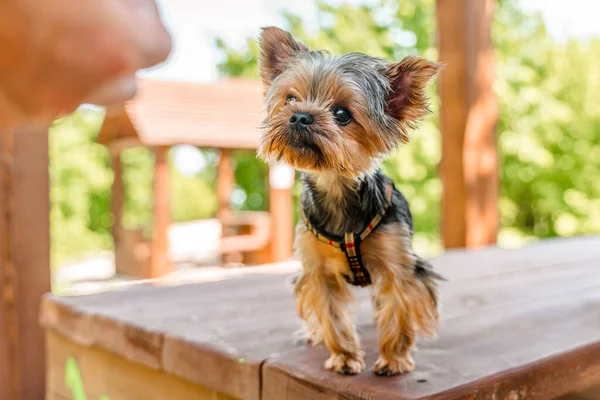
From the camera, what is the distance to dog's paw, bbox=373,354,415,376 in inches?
51.9

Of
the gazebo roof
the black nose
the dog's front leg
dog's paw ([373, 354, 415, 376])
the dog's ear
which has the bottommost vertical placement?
dog's paw ([373, 354, 415, 376])

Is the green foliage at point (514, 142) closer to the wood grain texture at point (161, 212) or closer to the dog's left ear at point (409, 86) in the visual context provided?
the wood grain texture at point (161, 212)

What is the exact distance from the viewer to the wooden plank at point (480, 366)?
125cm

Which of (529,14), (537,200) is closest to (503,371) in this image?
(537,200)

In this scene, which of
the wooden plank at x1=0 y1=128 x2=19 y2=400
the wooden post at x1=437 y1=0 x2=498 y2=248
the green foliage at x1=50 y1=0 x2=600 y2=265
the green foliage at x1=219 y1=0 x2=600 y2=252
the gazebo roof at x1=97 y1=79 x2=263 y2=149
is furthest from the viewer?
the green foliage at x1=219 y1=0 x2=600 y2=252

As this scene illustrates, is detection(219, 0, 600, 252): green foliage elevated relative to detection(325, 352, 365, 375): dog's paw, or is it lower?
elevated

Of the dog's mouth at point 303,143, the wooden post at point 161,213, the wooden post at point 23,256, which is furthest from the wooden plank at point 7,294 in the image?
the wooden post at point 161,213

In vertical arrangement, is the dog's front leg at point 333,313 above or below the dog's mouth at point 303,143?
below

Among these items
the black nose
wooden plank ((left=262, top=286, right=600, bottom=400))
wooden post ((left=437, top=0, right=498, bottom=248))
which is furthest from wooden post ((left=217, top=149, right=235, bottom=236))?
the black nose

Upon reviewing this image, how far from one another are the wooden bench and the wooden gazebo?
5478mm

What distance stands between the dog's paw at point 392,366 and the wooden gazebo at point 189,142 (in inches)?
252

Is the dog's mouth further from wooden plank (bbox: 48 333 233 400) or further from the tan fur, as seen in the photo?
wooden plank (bbox: 48 333 233 400)

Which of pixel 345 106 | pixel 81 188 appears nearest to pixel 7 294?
pixel 345 106

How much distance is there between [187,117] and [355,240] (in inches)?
288
